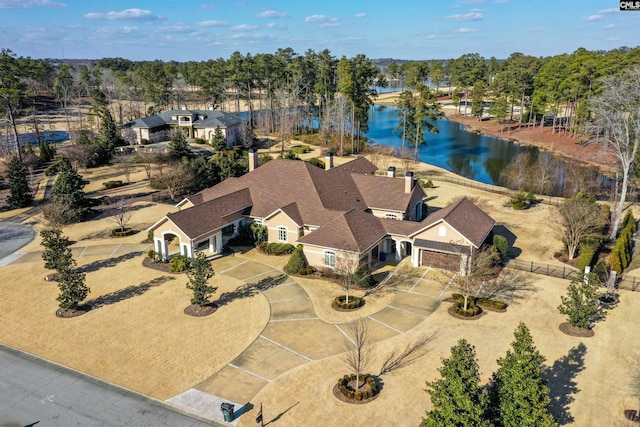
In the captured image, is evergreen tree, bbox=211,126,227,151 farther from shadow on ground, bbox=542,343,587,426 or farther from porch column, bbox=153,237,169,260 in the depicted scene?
shadow on ground, bbox=542,343,587,426

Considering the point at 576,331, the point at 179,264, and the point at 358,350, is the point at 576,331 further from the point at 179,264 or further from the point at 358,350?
the point at 179,264

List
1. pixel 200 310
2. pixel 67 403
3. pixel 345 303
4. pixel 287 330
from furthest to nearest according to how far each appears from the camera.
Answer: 1. pixel 345 303
2. pixel 200 310
3. pixel 287 330
4. pixel 67 403

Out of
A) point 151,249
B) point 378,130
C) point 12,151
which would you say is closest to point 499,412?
point 151,249

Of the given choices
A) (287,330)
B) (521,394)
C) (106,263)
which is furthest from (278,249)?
(521,394)

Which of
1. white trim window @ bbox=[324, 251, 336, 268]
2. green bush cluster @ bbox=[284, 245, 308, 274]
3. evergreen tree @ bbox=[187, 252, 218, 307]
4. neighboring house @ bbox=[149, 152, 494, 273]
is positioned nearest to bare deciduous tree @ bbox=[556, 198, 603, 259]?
neighboring house @ bbox=[149, 152, 494, 273]

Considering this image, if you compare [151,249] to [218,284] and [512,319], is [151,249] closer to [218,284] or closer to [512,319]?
[218,284]
